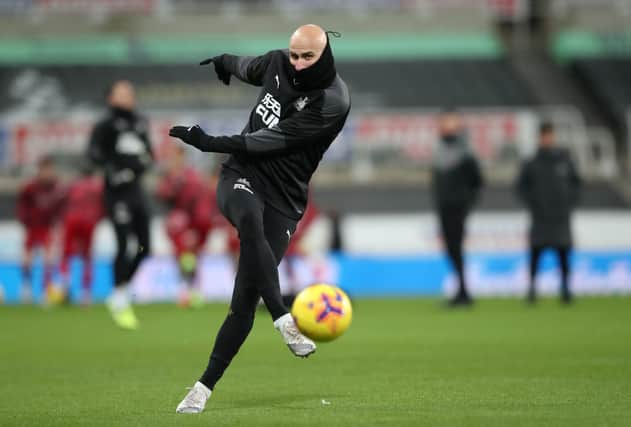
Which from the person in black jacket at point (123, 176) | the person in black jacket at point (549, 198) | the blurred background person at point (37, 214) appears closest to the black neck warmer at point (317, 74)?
the person in black jacket at point (123, 176)

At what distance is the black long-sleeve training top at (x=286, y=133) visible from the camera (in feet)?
25.6

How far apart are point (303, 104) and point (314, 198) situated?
20136 mm

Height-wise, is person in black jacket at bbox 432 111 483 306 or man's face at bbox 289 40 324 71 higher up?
man's face at bbox 289 40 324 71

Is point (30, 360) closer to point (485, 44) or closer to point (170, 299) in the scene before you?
point (170, 299)

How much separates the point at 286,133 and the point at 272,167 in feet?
0.94

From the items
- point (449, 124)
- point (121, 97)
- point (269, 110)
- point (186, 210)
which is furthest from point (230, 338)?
point (186, 210)

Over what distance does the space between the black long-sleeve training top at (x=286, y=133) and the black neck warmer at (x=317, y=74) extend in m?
0.03

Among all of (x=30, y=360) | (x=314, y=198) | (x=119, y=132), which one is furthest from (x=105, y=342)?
(x=314, y=198)

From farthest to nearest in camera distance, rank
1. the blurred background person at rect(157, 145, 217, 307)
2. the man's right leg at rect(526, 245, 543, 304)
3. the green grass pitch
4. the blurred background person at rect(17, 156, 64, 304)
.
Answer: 1. the blurred background person at rect(17, 156, 64, 304)
2. the blurred background person at rect(157, 145, 217, 307)
3. the man's right leg at rect(526, 245, 543, 304)
4. the green grass pitch

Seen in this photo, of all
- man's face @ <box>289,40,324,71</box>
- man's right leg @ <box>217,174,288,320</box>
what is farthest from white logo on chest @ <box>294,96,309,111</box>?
man's right leg @ <box>217,174,288,320</box>

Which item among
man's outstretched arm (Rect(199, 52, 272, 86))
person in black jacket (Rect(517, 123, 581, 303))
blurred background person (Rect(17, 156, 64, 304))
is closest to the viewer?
man's outstretched arm (Rect(199, 52, 272, 86))

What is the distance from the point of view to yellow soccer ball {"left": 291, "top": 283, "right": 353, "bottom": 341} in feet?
25.5

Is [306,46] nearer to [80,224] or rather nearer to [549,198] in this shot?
[549,198]

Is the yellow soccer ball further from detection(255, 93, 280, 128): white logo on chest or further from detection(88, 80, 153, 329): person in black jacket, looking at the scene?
detection(88, 80, 153, 329): person in black jacket
